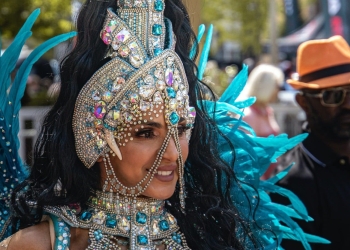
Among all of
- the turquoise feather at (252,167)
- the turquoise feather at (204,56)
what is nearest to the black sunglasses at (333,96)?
the turquoise feather at (252,167)

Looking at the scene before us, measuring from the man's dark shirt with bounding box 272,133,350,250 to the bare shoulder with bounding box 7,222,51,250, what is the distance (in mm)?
1521

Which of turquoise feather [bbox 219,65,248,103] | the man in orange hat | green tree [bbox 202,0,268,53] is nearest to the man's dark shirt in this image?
the man in orange hat

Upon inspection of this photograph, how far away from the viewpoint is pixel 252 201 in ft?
10.6

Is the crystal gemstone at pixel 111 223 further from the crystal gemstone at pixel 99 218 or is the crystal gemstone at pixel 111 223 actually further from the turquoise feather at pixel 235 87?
the turquoise feather at pixel 235 87

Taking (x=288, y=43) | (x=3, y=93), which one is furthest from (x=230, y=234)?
(x=288, y=43)

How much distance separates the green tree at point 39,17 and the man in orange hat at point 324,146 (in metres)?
4.45

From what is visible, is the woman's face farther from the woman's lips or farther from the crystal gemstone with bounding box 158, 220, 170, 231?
the crystal gemstone with bounding box 158, 220, 170, 231

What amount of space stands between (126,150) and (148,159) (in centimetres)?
9

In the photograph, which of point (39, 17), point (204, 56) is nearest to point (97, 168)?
point (204, 56)

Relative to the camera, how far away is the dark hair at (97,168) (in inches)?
106

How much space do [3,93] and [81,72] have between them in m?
0.52

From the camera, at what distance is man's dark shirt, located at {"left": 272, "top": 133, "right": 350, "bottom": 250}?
3814mm

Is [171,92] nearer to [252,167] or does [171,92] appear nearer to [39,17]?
[252,167]

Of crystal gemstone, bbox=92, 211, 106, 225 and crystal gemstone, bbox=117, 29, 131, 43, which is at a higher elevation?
crystal gemstone, bbox=117, 29, 131, 43
